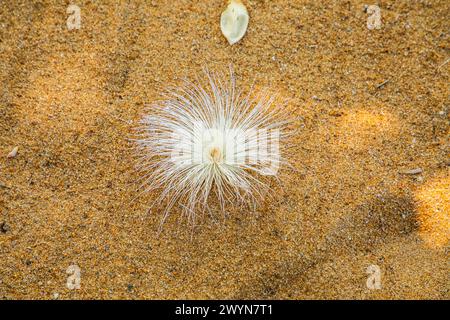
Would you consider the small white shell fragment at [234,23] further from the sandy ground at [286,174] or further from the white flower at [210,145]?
the white flower at [210,145]

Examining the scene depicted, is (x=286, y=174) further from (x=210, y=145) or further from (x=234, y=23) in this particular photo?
(x=234, y=23)

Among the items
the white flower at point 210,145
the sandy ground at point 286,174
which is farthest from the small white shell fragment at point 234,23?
the white flower at point 210,145

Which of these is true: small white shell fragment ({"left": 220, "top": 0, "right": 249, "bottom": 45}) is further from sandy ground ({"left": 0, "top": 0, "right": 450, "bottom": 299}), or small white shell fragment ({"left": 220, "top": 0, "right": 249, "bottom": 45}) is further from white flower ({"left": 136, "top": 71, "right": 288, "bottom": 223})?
white flower ({"left": 136, "top": 71, "right": 288, "bottom": 223})

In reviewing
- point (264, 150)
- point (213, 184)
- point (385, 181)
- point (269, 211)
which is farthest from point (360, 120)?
point (213, 184)

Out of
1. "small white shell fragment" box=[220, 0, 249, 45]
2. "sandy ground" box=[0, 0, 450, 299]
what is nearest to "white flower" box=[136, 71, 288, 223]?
"sandy ground" box=[0, 0, 450, 299]

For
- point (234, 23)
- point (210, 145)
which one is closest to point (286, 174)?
point (210, 145)

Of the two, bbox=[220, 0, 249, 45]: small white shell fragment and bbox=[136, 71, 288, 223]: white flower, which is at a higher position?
bbox=[220, 0, 249, 45]: small white shell fragment

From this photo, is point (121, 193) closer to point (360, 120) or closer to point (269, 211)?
point (269, 211)
